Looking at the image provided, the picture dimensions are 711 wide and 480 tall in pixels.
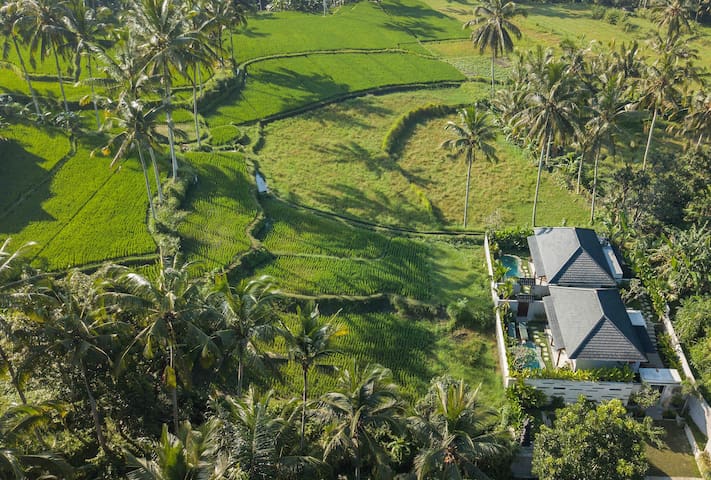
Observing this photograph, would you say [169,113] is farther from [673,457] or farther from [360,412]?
[673,457]

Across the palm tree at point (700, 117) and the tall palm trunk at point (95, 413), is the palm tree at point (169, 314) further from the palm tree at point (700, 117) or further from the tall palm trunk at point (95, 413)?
A: the palm tree at point (700, 117)

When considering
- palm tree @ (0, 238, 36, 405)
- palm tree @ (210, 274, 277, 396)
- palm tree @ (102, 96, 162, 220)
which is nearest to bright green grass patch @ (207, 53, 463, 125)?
palm tree @ (102, 96, 162, 220)

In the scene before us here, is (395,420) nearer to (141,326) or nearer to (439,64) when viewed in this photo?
(141,326)

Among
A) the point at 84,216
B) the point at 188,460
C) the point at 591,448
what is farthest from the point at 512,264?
the point at 84,216

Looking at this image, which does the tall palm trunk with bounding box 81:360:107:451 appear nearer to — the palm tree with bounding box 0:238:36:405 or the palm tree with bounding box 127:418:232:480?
the palm tree with bounding box 0:238:36:405

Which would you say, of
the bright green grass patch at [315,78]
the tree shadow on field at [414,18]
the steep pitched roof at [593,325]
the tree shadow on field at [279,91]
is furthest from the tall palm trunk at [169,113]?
the tree shadow on field at [414,18]
